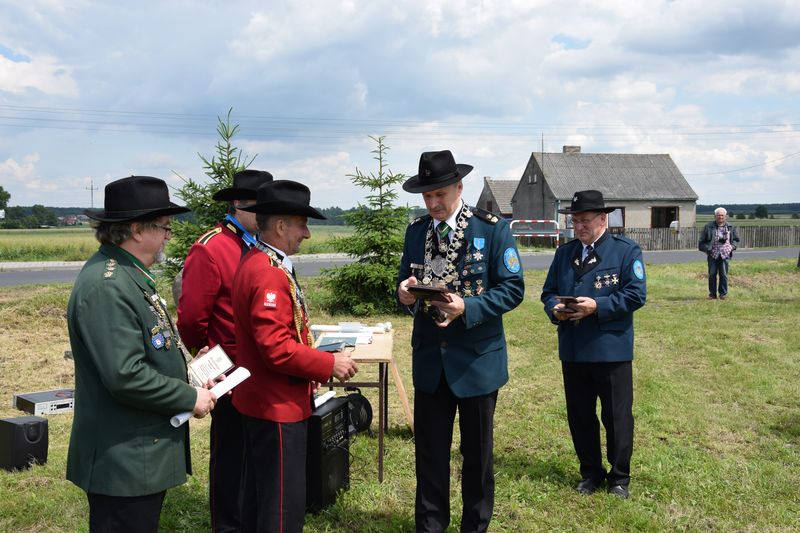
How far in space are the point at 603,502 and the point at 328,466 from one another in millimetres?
1987

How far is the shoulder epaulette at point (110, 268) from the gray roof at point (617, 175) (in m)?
41.8

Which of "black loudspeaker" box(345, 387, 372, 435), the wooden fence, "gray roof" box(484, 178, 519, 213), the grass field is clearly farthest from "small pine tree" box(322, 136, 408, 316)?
"gray roof" box(484, 178, 519, 213)

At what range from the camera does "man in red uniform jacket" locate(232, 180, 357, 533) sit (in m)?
2.97

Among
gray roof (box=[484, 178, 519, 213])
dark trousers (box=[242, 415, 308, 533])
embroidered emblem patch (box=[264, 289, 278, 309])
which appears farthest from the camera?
gray roof (box=[484, 178, 519, 213])

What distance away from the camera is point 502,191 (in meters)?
59.2

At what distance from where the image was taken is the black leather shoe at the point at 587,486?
4.85 metres

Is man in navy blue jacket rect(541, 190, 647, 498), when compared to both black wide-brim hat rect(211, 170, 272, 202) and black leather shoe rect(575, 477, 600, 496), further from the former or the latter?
black wide-brim hat rect(211, 170, 272, 202)

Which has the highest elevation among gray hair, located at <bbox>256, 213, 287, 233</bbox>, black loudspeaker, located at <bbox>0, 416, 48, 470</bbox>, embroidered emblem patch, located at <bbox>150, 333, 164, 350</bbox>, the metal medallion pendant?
gray hair, located at <bbox>256, 213, 287, 233</bbox>

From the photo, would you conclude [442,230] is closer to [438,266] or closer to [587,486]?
[438,266]

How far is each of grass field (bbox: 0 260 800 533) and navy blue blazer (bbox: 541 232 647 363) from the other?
42.8 inches

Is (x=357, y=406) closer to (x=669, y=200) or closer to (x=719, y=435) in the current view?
(x=719, y=435)

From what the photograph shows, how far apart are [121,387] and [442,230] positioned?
6.78 feet

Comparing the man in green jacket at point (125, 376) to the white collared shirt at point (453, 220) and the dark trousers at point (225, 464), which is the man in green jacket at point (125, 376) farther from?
the white collared shirt at point (453, 220)

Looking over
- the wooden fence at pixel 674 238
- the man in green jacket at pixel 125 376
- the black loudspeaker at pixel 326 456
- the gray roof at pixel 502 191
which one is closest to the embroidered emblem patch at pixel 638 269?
the black loudspeaker at pixel 326 456
